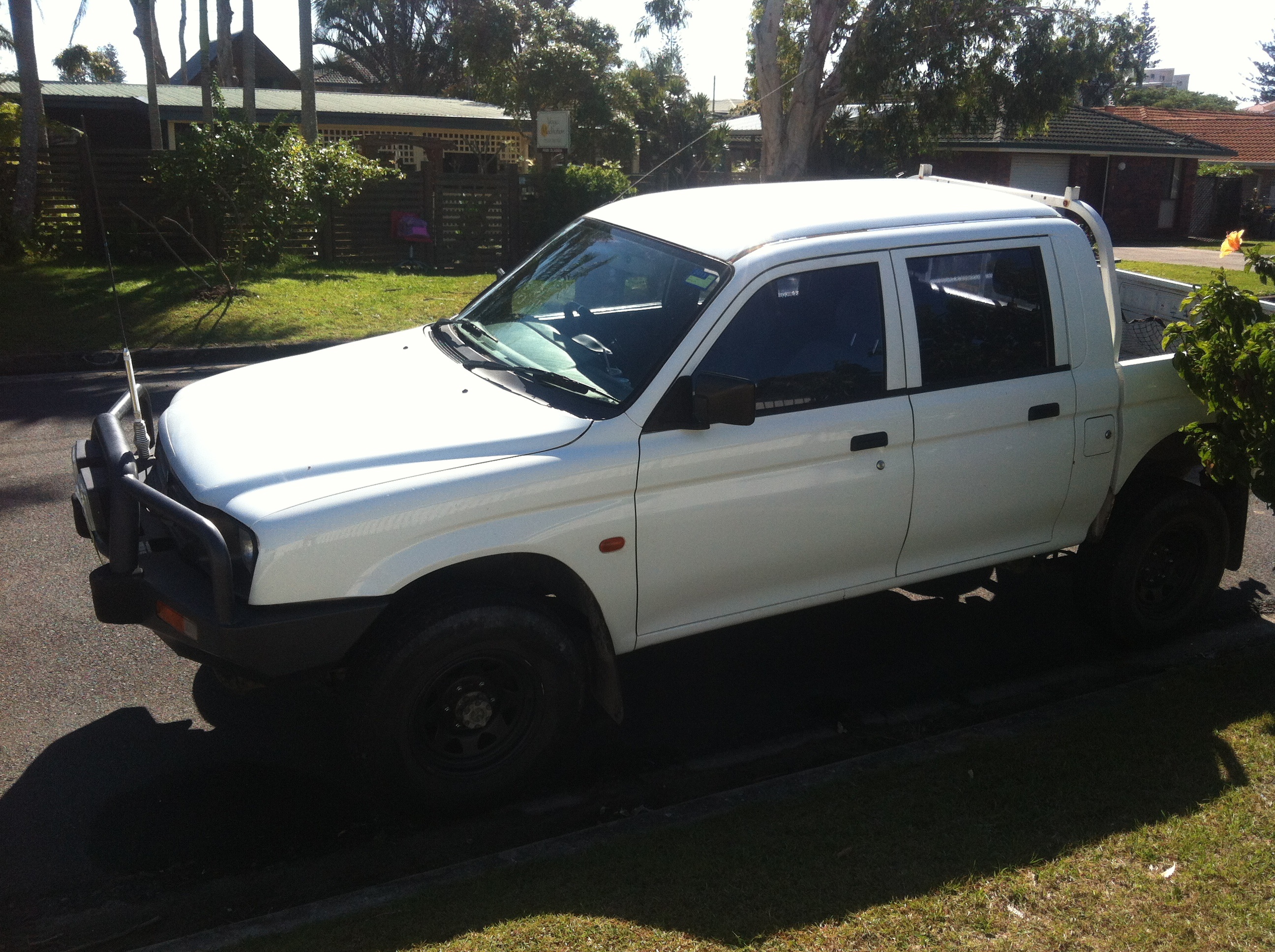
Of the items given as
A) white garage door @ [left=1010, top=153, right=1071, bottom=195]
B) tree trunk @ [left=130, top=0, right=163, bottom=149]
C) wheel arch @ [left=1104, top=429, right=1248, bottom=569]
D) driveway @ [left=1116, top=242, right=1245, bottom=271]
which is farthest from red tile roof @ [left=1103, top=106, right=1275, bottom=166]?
wheel arch @ [left=1104, top=429, right=1248, bottom=569]

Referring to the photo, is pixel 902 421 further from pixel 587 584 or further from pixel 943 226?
pixel 587 584

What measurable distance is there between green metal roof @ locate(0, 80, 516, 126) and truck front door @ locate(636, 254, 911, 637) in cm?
2476

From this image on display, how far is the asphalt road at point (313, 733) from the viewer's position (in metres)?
3.73

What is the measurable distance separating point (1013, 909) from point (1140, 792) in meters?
0.91

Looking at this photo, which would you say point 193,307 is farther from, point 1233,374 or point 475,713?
point 1233,374

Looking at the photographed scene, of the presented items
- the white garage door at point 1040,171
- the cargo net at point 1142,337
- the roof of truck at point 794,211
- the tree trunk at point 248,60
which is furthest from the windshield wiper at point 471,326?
the white garage door at point 1040,171

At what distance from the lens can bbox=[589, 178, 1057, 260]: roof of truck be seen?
4.42 metres

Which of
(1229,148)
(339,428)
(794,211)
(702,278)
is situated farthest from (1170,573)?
(1229,148)

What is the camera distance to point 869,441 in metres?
4.33

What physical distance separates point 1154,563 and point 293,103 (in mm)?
29095

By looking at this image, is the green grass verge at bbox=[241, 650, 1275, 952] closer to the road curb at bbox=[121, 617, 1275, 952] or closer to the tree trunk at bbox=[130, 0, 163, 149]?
the road curb at bbox=[121, 617, 1275, 952]

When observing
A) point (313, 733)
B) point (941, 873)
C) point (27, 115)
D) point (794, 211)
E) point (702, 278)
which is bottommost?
point (313, 733)

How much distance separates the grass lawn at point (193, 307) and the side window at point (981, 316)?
9538mm

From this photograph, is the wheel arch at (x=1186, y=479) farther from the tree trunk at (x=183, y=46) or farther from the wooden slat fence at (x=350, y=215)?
the tree trunk at (x=183, y=46)
